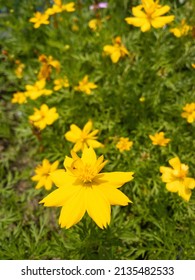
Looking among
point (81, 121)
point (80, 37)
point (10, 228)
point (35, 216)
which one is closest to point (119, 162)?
point (81, 121)

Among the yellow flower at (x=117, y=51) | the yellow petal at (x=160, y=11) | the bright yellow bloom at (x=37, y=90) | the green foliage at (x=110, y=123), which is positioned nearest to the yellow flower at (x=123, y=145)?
the green foliage at (x=110, y=123)

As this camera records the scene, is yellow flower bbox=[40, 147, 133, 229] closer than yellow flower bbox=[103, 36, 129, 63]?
Yes

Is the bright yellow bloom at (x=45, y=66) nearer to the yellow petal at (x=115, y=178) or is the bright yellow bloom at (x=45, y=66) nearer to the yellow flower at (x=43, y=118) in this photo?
the yellow flower at (x=43, y=118)

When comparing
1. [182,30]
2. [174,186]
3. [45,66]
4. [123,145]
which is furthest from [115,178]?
[182,30]

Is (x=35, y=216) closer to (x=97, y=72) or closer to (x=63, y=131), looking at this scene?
(x=63, y=131)

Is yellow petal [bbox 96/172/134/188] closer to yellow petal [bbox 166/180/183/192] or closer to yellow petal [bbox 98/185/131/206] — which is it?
yellow petal [bbox 98/185/131/206]

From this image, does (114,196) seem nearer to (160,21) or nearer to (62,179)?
(62,179)

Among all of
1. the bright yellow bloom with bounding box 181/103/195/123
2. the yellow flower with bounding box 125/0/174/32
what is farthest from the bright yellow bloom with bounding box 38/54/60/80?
the bright yellow bloom with bounding box 181/103/195/123
